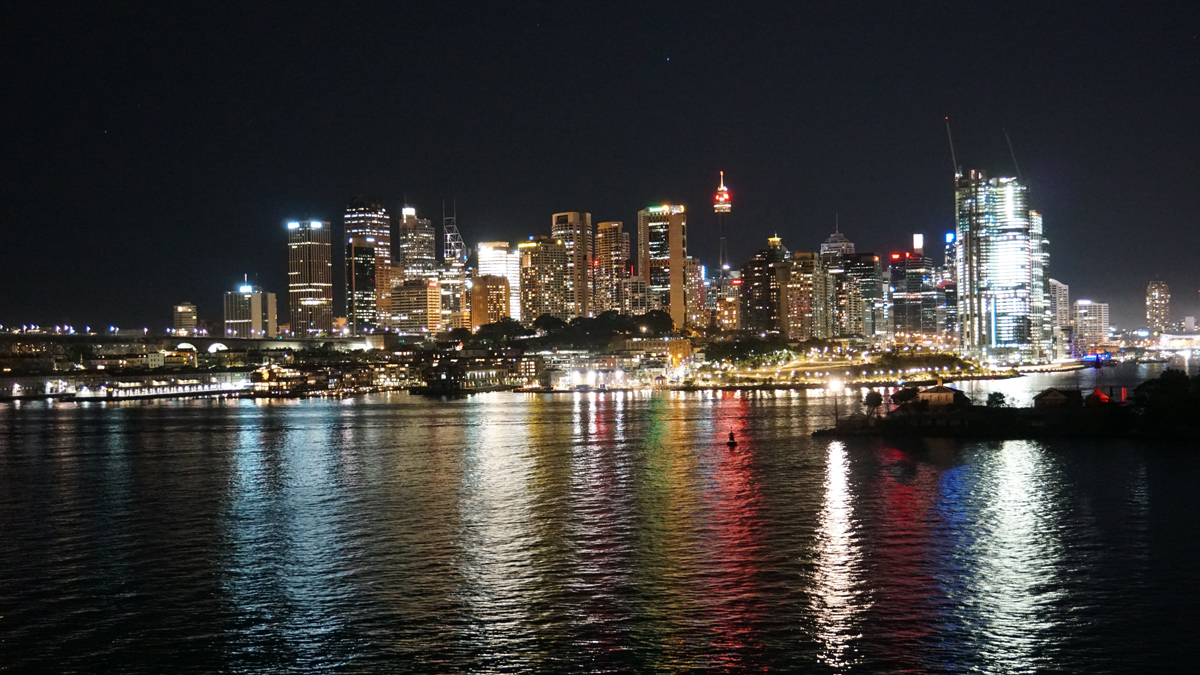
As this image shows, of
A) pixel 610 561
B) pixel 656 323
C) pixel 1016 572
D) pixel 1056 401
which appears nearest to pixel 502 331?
pixel 656 323

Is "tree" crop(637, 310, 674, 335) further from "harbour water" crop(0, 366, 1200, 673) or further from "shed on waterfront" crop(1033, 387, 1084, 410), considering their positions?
"harbour water" crop(0, 366, 1200, 673)

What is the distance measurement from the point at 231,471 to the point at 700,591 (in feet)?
83.5

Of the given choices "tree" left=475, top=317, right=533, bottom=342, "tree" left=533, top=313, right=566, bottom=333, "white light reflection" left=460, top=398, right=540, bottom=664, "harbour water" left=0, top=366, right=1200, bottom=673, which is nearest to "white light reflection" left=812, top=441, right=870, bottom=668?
"harbour water" left=0, top=366, right=1200, bottom=673

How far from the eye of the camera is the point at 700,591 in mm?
19156

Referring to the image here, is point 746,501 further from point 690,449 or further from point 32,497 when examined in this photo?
point 32,497

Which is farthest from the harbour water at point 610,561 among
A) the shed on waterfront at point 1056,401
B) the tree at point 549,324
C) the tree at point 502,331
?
the tree at point 502,331

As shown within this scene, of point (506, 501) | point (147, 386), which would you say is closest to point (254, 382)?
point (147, 386)

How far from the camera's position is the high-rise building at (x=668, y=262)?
195625 mm

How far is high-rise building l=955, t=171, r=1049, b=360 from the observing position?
188 m

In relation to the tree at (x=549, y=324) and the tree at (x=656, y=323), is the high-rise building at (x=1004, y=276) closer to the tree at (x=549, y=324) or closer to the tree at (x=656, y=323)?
the tree at (x=656, y=323)

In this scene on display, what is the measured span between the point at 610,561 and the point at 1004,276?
189 m

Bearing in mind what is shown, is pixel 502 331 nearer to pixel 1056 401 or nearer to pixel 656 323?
pixel 656 323

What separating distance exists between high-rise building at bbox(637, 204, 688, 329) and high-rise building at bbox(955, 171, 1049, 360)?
58156 millimetres

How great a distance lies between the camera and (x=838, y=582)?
19.6 m
